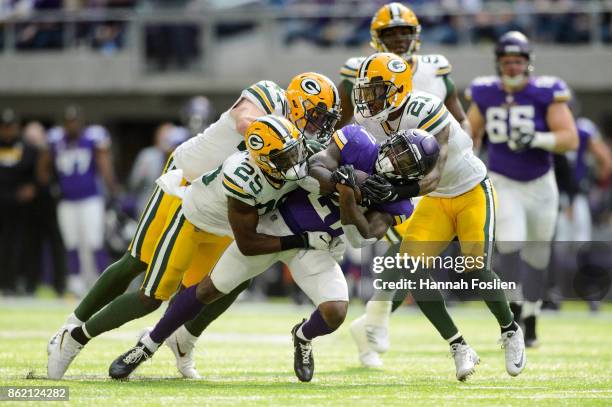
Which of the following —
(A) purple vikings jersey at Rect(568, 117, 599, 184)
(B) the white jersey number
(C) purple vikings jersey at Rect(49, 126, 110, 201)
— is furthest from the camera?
(C) purple vikings jersey at Rect(49, 126, 110, 201)

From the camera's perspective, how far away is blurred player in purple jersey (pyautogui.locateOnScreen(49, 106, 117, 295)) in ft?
43.0

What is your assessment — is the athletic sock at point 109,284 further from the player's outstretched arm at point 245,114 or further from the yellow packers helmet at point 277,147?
the yellow packers helmet at point 277,147

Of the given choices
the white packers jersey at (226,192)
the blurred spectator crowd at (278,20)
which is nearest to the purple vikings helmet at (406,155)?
the white packers jersey at (226,192)

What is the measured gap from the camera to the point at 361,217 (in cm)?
602

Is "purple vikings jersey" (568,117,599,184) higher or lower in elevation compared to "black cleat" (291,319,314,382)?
lower

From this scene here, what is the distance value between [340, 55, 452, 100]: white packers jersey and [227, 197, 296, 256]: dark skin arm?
6.06ft

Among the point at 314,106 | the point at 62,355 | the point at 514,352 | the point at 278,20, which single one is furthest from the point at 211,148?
the point at 278,20

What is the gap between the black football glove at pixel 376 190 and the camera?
5988 millimetres

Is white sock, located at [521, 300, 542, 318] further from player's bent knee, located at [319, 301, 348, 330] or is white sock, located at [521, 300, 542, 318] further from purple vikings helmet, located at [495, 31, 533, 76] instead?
player's bent knee, located at [319, 301, 348, 330]

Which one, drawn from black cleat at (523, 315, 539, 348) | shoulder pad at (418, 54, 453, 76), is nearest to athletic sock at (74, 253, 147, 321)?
shoulder pad at (418, 54, 453, 76)

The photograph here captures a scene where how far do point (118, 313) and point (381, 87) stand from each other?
5.58 feet

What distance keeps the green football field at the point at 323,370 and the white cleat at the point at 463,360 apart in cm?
6

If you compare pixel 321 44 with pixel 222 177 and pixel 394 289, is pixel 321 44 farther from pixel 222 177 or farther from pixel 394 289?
pixel 222 177

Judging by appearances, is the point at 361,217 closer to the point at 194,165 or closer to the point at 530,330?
Result: the point at 194,165
